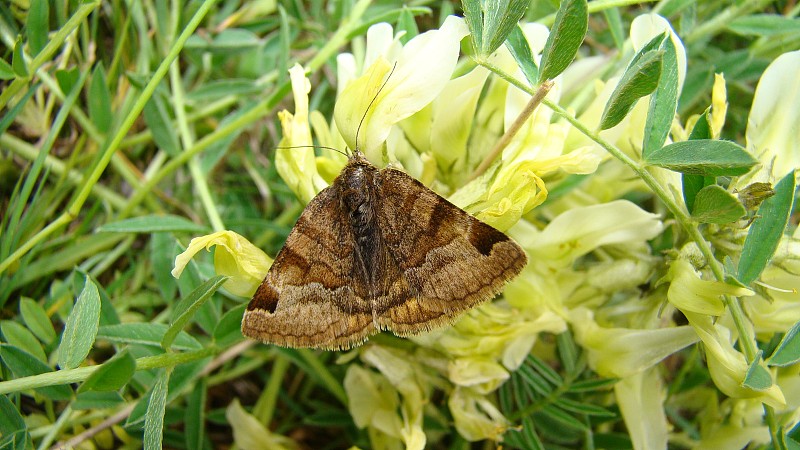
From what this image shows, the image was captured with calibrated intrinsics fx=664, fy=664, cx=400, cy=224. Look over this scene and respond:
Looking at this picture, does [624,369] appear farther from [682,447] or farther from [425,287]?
[682,447]

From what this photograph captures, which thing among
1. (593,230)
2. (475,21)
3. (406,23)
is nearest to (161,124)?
(406,23)

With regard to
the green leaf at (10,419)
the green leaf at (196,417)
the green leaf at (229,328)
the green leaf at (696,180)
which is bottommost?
the green leaf at (196,417)

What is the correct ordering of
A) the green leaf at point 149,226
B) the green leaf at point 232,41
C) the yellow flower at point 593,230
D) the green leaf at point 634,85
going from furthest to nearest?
the green leaf at point 232,41, the green leaf at point 149,226, the yellow flower at point 593,230, the green leaf at point 634,85

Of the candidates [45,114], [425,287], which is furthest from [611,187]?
[45,114]

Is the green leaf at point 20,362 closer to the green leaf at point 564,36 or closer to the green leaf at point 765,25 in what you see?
the green leaf at point 564,36

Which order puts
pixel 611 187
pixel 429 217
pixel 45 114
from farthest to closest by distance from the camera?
pixel 45 114
pixel 611 187
pixel 429 217

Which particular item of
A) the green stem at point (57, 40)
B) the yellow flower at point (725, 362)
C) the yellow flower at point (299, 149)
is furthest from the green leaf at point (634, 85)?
the green stem at point (57, 40)

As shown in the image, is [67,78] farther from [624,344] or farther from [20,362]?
[624,344]
